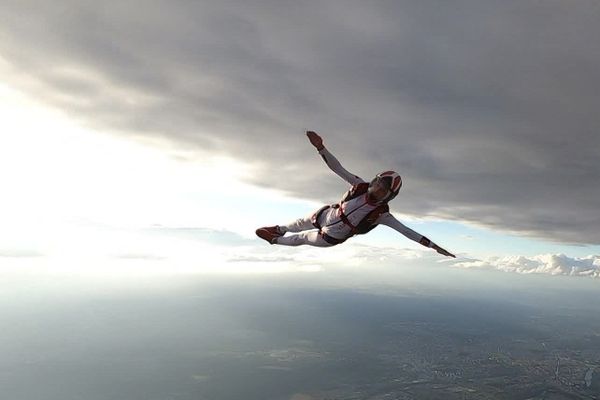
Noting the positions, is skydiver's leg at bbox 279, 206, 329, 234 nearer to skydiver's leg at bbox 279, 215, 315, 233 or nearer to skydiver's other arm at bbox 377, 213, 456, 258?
skydiver's leg at bbox 279, 215, 315, 233

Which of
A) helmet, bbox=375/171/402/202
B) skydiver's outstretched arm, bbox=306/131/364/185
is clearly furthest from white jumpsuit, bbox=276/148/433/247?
helmet, bbox=375/171/402/202

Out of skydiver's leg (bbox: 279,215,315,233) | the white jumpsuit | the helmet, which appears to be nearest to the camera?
the helmet

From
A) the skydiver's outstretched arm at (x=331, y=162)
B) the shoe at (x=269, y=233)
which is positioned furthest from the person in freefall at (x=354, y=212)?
the shoe at (x=269, y=233)

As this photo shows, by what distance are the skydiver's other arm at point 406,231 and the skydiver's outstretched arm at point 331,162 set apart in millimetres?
1435

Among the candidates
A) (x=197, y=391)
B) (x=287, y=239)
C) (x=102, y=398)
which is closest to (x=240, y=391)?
(x=197, y=391)

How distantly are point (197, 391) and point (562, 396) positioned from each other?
222 metres

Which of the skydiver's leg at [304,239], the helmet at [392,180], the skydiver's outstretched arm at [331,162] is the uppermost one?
the skydiver's outstretched arm at [331,162]

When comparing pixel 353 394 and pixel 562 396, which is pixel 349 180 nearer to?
pixel 353 394

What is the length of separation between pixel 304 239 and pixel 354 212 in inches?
112

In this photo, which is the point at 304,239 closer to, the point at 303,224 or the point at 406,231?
the point at 303,224

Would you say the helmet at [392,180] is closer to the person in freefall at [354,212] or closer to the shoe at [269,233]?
the person in freefall at [354,212]

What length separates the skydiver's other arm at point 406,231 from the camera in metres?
9.45

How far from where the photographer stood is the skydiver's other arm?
31.0 ft

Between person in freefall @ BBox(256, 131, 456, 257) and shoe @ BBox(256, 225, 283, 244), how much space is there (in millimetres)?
1320
